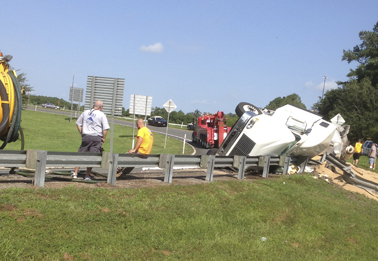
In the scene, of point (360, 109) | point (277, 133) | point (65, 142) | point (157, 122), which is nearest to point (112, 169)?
point (277, 133)

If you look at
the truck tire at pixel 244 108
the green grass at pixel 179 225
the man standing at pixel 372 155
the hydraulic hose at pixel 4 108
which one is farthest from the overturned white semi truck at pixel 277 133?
the man standing at pixel 372 155

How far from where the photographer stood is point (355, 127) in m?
49.2

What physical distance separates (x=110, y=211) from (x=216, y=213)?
2.19m

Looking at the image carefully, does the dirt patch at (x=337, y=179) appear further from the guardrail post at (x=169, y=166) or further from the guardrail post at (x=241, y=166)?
the guardrail post at (x=169, y=166)

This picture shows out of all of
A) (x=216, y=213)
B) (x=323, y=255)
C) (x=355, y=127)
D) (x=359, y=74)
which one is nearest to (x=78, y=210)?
(x=216, y=213)

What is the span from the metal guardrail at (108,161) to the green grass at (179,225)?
0.60 metres

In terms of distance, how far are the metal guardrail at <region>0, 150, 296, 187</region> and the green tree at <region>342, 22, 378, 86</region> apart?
172 ft

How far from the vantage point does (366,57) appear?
2520 inches

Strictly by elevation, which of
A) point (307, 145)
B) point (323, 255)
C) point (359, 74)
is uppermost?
point (359, 74)

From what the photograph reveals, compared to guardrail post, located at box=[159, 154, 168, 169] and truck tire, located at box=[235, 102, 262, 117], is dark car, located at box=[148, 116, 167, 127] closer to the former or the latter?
truck tire, located at box=[235, 102, 262, 117]

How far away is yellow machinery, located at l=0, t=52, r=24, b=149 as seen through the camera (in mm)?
7871

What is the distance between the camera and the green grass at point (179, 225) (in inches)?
205

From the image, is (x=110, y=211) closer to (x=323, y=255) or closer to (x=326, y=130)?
(x=323, y=255)

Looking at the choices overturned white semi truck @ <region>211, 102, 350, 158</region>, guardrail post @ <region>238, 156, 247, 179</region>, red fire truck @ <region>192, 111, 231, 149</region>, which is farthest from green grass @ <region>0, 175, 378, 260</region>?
red fire truck @ <region>192, 111, 231, 149</region>
